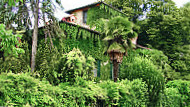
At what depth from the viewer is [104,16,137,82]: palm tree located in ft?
52.4

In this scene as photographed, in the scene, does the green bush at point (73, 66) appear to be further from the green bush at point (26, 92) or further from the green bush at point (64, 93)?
the green bush at point (26, 92)

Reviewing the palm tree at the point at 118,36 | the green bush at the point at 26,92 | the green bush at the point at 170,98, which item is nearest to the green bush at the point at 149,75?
the green bush at the point at 170,98

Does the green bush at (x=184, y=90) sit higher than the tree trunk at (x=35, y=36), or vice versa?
the tree trunk at (x=35, y=36)

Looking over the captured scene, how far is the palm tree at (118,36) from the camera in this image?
52.4 feet

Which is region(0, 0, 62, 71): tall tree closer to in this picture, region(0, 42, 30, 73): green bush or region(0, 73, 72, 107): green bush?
region(0, 42, 30, 73): green bush

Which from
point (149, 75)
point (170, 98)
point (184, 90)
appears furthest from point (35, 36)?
point (184, 90)

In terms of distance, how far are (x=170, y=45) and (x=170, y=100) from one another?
1941 cm

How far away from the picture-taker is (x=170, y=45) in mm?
31984

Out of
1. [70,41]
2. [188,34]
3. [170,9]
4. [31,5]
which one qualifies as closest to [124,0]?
[70,41]

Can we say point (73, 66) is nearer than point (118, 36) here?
Yes

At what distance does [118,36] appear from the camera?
1628 cm

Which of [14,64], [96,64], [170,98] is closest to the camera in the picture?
[170,98]

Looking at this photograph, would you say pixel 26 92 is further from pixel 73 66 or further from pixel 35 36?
pixel 35 36

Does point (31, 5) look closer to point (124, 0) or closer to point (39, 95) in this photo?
point (124, 0)
